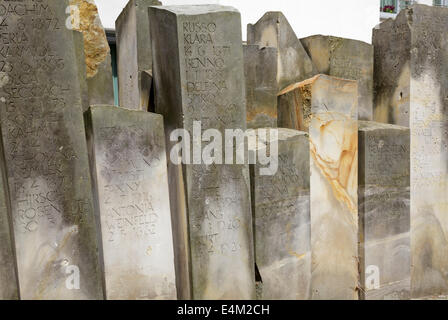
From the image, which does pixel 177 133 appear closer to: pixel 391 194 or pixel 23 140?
pixel 23 140

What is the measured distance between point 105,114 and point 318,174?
127 centimetres

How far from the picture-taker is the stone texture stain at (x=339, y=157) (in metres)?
2.64

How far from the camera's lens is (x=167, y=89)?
7.50 ft

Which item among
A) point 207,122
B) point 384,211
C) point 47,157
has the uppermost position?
point 207,122

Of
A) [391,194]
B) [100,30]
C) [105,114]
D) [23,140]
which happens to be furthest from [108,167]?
[391,194]

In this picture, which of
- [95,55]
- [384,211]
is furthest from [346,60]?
[95,55]

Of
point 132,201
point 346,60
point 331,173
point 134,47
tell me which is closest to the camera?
point 132,201

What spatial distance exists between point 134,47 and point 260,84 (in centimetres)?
83

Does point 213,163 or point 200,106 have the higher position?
point 200,106

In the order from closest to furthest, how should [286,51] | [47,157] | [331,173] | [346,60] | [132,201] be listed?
[47,157] → [132,201] → [331,173] → [286,51] → [346,60]

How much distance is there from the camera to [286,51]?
9.73 feet

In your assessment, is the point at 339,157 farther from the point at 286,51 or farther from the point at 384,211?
the point at 286,51

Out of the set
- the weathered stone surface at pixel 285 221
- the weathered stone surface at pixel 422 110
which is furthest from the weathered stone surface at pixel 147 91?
the weathered stone surface at pixel 422 110

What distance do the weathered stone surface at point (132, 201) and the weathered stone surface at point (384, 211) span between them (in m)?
1.26
